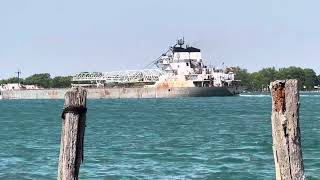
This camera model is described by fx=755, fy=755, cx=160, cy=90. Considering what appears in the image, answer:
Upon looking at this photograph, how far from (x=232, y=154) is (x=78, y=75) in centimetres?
14380

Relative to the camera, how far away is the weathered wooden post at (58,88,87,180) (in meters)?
10.0

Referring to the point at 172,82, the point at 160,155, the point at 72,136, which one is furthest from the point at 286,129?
the point at 172,82

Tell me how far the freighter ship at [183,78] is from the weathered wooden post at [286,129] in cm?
11997

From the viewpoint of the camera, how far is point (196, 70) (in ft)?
450

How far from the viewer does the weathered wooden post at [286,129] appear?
9.57m

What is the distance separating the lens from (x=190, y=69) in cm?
13800

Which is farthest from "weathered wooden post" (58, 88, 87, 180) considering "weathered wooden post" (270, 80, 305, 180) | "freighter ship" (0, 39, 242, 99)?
"freighter ship" (0, 39, 242, 99)

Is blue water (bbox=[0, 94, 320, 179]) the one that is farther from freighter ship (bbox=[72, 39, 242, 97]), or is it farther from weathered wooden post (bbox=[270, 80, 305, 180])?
freighter ship (bbox=[72, 39, 242, 97])

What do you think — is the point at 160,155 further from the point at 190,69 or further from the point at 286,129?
the point at 190,69

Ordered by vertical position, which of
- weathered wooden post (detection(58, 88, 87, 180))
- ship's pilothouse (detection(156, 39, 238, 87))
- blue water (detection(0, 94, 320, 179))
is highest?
ship's pilothouse (detection(156, 39, 238, 87))

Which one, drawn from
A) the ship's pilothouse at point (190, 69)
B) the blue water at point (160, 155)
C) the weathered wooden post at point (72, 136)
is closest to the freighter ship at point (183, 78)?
the ship's pilothouse at point (190, 69)

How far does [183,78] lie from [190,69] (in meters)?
4.68

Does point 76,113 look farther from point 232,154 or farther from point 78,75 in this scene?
point 78,75

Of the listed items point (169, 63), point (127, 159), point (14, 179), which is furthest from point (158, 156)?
point (169, 63)
